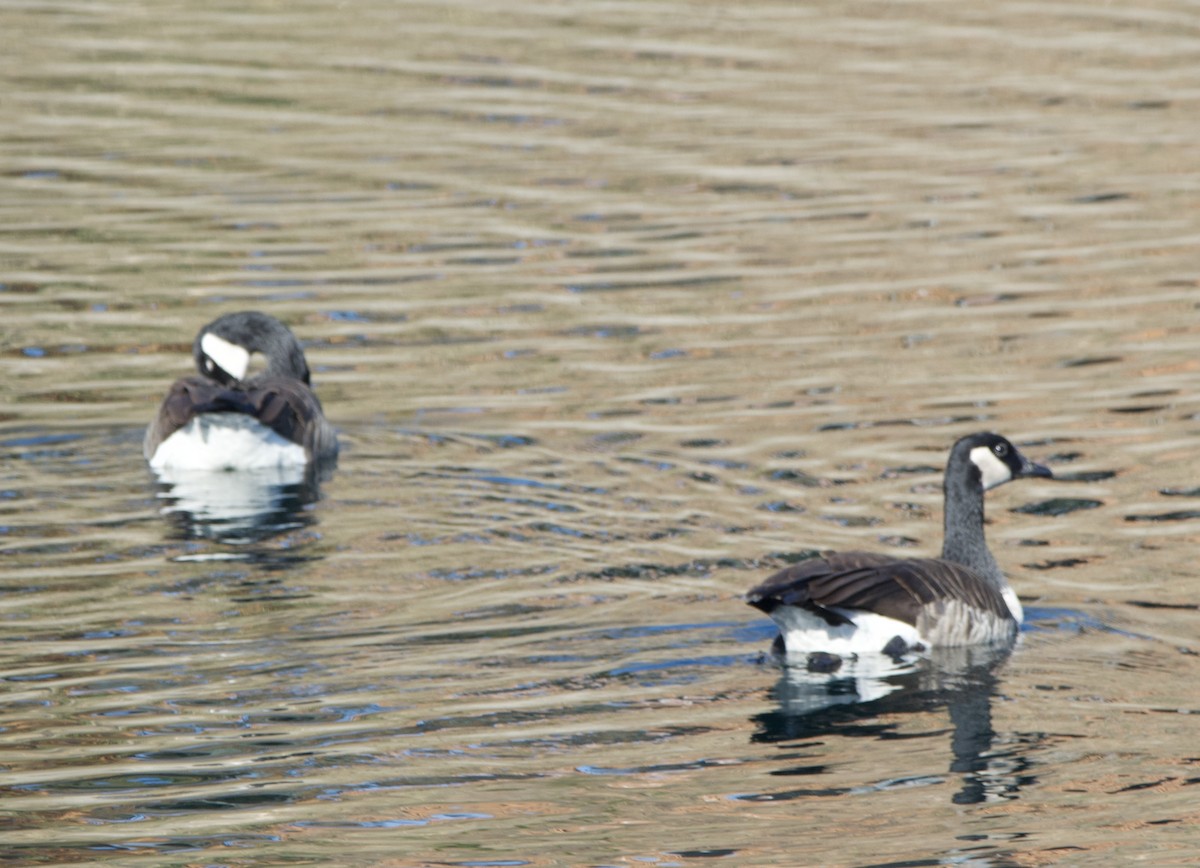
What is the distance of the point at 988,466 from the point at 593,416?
3757 millimetres

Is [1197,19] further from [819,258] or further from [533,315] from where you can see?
[533,315]

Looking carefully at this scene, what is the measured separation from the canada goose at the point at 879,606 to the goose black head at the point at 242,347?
242 inches

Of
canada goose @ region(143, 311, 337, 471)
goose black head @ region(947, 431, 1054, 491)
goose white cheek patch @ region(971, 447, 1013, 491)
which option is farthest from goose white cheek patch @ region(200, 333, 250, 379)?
goose white cheek patch @ region(971, 447, 1013, 491)

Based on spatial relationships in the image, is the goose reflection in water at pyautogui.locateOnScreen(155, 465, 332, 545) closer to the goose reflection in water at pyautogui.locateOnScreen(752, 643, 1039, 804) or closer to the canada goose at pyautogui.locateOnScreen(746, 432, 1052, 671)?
the canada goose at pyautogui.locateOnScreen(746, 432, 1052, 671)

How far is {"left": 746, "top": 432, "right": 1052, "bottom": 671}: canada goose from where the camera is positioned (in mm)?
10234

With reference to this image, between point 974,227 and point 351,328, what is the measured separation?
593cm

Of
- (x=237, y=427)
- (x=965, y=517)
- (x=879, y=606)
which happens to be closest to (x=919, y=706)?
(x=879, y=606)

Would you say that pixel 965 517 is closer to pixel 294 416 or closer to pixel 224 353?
pixel 294 416

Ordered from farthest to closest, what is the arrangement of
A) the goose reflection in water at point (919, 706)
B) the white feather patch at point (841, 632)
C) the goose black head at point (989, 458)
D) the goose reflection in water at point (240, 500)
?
the goose reflection in water at point (240, 500) < the goose black head at point (989, 458) < the white feather patch at point (841, 632) < the goose reflection in water at point (919, 706)

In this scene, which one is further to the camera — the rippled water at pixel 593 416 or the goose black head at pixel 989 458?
the goose black head at pixel 989 458

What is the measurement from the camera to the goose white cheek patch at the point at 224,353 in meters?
15.8

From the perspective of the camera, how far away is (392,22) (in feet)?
88.9

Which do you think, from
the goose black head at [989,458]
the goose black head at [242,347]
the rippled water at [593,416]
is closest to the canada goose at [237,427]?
the rippled water at [593,416]

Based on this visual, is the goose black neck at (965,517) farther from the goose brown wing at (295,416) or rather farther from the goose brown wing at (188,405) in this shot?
the goose brown wing at (188,405)
